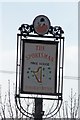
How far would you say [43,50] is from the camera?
917 cm

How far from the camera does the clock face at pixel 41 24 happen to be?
927 cm

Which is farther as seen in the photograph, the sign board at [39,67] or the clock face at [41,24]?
the clock face at [41,24]

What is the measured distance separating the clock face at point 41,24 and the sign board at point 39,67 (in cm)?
26

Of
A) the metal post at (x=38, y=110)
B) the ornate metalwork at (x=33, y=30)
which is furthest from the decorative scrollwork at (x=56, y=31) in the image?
the metal post at (x=38, y=110)

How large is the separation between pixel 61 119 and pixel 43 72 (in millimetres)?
10388

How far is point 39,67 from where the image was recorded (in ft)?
29.7

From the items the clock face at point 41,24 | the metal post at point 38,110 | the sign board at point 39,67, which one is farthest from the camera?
the clock face at point 41,24

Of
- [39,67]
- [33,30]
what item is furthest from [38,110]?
[33,30]

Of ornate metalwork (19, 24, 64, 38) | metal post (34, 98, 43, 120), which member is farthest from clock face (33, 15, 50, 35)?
metal post (34, 98, 43, 120)

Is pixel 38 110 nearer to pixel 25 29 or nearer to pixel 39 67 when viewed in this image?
pixel 39 67

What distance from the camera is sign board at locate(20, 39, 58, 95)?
9.04m

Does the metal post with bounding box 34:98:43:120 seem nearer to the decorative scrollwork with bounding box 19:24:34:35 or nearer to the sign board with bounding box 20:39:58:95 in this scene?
the sign board with bounding box 20:39:58:95

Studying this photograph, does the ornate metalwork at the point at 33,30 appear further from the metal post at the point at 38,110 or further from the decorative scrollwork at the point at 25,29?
the metal post at the point at 38,110

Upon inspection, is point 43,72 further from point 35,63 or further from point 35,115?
point 35,115
